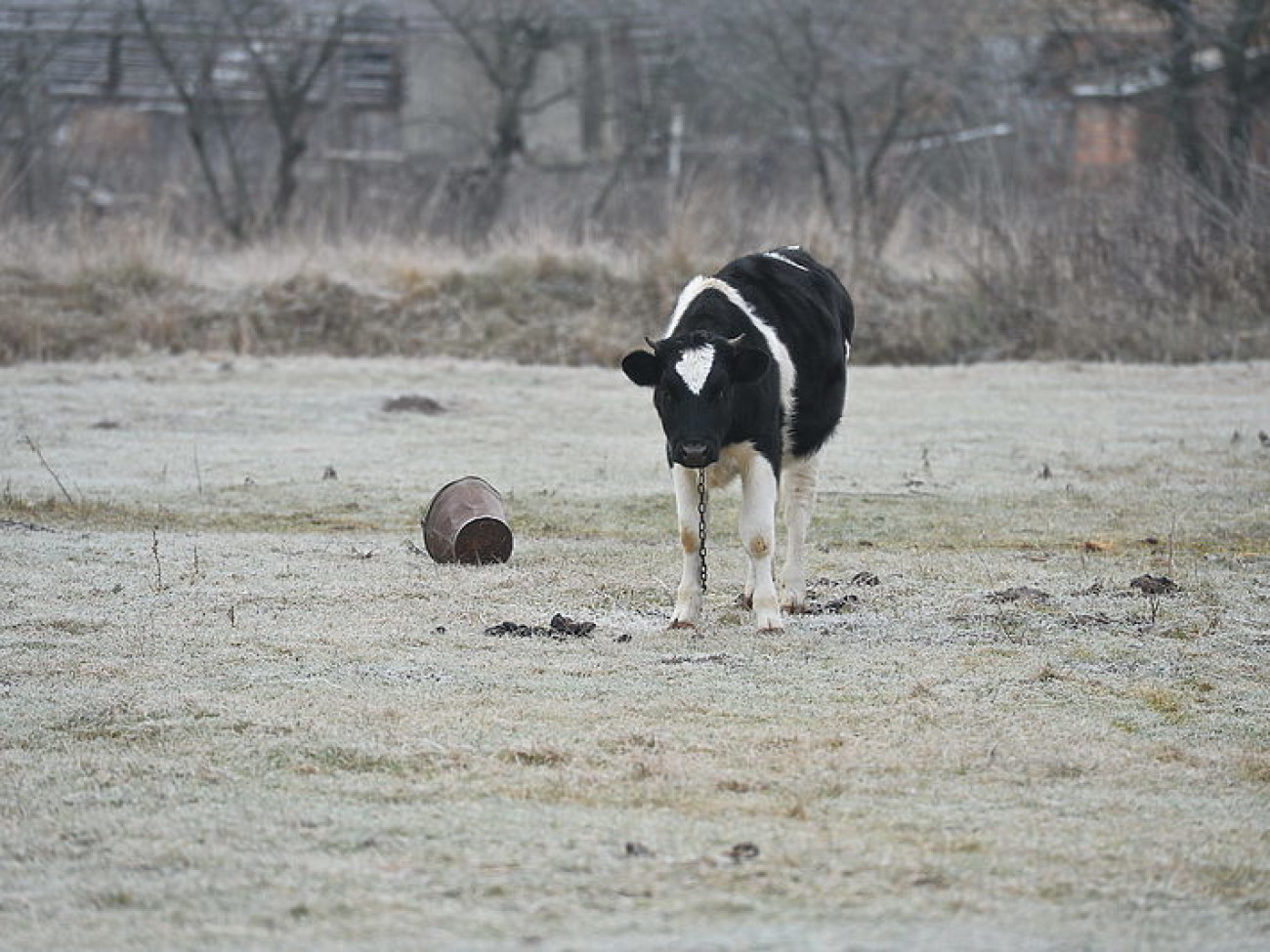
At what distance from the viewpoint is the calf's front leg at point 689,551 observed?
9.55 metres

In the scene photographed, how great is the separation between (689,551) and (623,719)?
76.3 inches

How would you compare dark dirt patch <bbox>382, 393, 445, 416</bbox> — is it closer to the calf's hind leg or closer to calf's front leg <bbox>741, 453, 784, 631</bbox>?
the calf's hind leg

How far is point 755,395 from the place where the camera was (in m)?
9.36

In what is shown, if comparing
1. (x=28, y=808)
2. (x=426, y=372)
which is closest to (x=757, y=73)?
(x=426, y=372)

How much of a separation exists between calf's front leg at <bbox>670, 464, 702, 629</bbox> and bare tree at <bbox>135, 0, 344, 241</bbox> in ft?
76.8

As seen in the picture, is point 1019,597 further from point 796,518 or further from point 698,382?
point 698,382

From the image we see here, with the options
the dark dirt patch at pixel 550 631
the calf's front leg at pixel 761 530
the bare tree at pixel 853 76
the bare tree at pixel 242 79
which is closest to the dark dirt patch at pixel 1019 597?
the calf's front leg at pixel 761 530

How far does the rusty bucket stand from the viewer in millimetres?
11039

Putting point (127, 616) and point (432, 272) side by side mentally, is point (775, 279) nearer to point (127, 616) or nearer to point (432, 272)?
point (127, 616)

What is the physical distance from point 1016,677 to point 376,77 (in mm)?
33212

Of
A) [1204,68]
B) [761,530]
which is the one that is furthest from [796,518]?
[1204,68]

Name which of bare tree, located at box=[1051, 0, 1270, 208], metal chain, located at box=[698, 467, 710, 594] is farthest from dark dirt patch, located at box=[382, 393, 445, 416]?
bare tree, located at box=[1051, 0, 1270, 208]

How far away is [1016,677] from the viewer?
8.45 m

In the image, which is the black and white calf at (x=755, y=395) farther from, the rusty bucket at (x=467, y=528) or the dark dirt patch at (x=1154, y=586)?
the dark dirt patch at (x=1154, y=586)
